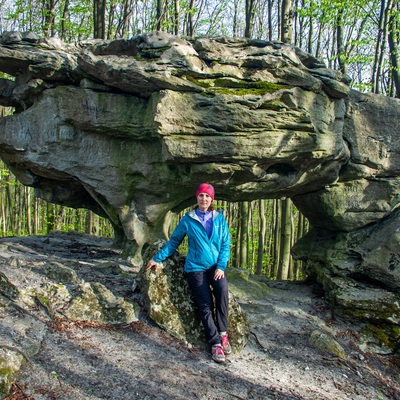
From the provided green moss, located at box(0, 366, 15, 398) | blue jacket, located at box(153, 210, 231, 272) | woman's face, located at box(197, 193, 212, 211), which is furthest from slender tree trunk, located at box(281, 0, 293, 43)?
green moss, located at box(0, 366, 15, 398)

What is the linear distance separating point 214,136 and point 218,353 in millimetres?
4377

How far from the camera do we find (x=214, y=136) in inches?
315

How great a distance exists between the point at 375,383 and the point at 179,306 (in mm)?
3421

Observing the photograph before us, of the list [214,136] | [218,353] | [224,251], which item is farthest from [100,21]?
[218,353]

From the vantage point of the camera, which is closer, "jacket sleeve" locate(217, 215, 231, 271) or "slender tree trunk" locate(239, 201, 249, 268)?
"jacket sleeve" locate(217, 215, 231, 271)

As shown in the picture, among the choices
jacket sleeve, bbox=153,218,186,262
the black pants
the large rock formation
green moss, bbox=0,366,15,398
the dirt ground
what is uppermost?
the large rock formation

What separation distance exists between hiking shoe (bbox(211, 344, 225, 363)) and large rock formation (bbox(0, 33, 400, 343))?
3.73 meters

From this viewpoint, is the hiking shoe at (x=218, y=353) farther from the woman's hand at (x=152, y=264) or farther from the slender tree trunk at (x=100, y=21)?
the slender tree trunk at (x=100, y=21)

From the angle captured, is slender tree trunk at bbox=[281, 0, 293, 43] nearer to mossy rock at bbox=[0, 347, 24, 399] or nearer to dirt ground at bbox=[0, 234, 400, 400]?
dirt ground at bbox=[0, 234, 400, 400]

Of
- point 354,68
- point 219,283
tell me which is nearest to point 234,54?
point 219,283

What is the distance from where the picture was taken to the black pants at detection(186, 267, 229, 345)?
5562 mm

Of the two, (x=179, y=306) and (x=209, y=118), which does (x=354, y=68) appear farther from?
(x=179, y=306)

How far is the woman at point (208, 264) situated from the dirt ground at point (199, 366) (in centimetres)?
45

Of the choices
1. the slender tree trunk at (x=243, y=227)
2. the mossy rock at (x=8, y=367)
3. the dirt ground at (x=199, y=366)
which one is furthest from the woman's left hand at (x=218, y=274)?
the slender tree trunk at (x=243, y=227)
